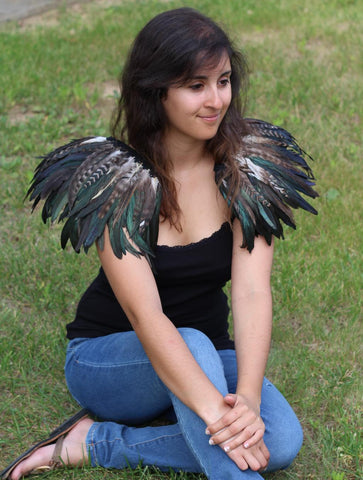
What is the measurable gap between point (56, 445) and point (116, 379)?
1.05ft

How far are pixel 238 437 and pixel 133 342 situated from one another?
0.51m

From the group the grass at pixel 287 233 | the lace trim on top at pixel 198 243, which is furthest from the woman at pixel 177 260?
Answer: the grass at pixel 287 233

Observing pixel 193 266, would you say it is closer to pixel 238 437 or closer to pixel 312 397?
pixel 238 437

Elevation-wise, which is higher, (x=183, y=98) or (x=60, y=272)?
(x=183, y=98)

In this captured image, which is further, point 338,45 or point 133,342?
point 338,45

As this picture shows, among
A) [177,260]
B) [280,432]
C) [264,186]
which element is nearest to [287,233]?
[264,186]

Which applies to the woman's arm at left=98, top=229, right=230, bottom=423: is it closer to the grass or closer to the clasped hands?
the clasped hands

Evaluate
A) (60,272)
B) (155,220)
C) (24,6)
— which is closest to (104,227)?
(155,220)

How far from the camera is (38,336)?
11.2 ft

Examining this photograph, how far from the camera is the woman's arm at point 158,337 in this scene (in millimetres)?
2379

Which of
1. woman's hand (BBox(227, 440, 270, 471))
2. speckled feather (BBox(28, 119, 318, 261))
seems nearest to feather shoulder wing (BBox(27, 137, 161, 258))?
speckled feather (BBox(28, 119, 318, 261))

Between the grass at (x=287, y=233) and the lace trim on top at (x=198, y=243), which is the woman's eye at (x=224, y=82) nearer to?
the lace trim on top at (x=198, y=243)

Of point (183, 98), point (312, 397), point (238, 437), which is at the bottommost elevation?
point (312, 397)

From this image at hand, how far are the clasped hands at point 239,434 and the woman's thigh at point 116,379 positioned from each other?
33 centimetres
